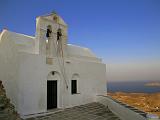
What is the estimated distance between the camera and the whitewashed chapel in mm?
9938

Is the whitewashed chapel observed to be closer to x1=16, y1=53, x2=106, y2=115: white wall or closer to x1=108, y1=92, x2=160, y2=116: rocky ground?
x1=16, y1=53, x2=106, y2=115: white wall

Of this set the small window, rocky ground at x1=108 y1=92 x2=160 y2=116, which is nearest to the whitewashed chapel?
the small window

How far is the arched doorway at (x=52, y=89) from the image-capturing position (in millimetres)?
11742

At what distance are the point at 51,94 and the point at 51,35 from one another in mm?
4076

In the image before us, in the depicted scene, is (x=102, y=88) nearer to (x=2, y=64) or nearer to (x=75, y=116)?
(x=75, y=116)

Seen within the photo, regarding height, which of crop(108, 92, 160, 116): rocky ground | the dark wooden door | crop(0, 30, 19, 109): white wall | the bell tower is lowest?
crop(108, 92, 160, 116): rocky ground

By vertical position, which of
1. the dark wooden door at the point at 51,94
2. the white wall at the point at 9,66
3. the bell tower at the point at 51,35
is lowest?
the dark wooden door at the point at 51,94

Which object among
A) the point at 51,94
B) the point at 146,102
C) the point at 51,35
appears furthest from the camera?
the point at 146,102

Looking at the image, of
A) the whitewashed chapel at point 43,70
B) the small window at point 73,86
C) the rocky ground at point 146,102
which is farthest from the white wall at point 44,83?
the rocky ground at point 146,102

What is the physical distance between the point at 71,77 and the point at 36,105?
3668mm

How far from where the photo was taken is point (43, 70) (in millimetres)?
11008

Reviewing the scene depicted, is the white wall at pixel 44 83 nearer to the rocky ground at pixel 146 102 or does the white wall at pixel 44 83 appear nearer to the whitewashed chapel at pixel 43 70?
the whitewashed chapel at pixel 43 70

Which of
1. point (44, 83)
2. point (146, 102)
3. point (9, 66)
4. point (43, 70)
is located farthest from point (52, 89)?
point (146, 102)

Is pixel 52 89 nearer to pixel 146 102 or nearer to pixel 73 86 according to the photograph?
pixel 73 86
